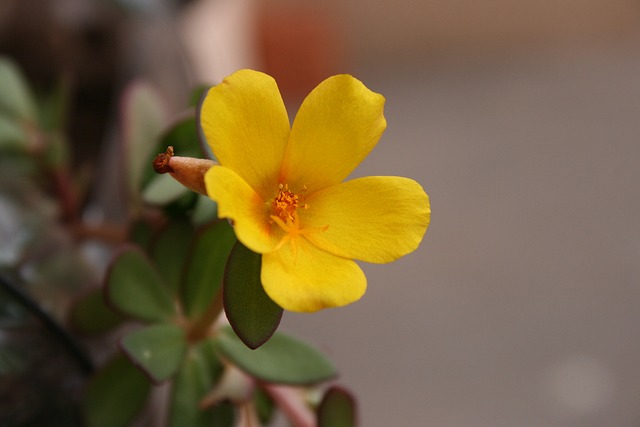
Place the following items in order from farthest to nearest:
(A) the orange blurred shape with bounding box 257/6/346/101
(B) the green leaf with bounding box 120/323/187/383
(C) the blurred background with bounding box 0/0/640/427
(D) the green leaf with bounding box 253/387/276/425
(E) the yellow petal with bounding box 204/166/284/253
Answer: (A) the orange blurred shape with bounding box 257/6/346/101 < (C) the blurred background with bounding box 0/0/640/427 < (D) the green leaf with bounding box 253/387/276/425 < (B) the green leaf with bounding box 120/323/187/383 < (E) the yellow petal with bounding box 204/166/284/253

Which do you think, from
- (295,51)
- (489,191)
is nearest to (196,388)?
(489,191)

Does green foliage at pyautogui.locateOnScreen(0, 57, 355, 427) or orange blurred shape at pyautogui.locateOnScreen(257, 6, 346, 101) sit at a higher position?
green foliage at pyautogui.locateOnScreen(0, 57, 355, 427)

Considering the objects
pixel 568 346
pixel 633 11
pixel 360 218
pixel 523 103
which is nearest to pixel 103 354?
pixel 360 218

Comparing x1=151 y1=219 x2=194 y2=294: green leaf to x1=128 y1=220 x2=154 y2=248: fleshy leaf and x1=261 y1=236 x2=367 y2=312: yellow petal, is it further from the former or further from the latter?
x1=261 y1=236 x2=367 y2=312: yellow petal

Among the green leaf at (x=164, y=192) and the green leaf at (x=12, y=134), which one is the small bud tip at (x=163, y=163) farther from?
the green leaf at (x=12, y=134)

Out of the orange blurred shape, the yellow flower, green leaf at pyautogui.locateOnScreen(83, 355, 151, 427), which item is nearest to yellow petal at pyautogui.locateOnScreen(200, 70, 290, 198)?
the yellow flower

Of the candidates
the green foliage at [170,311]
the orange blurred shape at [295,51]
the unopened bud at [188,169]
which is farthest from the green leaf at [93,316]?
the orange blurred shape at [295,51]

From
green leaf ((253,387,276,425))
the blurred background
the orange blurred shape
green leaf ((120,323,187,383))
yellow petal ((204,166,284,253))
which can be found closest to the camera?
yellow petal ((204,166,284,253))

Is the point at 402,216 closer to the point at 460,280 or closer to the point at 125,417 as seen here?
the point at 125,417
